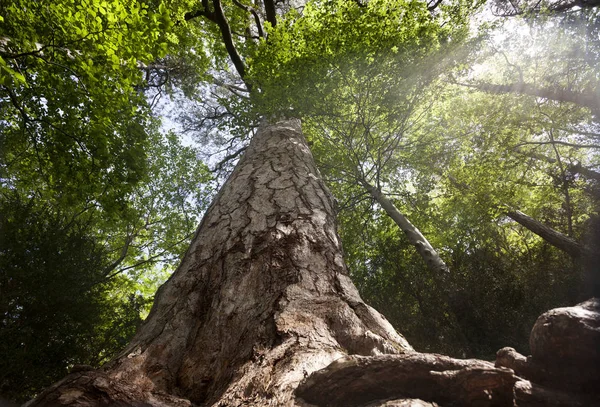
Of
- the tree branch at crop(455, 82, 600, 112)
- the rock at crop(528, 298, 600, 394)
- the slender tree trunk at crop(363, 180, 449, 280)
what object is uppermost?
the tree branch at crop(455, 82, 600, 112)

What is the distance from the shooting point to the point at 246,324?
158cm

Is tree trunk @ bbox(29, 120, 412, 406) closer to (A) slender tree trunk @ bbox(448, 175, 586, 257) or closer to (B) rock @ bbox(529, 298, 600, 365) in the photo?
(B) rock @ bbox(529, 298, 600, 365)

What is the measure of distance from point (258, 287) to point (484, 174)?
8.17 metres

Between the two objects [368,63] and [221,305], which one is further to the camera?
[368,63]

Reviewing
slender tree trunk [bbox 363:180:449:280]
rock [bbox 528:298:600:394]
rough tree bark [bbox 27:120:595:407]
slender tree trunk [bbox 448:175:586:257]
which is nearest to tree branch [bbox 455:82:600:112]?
slender tree trunk [bbox 448:175:586:257]

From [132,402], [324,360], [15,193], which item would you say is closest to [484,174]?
[324,360]

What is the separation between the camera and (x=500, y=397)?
2.89 ft

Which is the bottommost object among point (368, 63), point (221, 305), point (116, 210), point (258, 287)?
point (221, 305)

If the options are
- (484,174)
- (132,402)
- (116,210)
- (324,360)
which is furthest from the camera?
(484,174)

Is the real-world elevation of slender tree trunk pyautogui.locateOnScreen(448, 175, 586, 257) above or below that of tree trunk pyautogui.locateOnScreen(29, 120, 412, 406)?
above

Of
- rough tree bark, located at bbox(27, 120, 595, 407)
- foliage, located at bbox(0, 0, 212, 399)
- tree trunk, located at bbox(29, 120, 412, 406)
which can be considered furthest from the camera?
foliage, located at bbox(0, 0, 212, 399)

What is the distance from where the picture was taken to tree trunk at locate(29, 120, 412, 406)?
1149 mm

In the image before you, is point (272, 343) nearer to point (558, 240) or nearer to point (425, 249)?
point (425, 249)

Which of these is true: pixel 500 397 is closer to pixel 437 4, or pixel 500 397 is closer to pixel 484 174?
pixel 484 174
